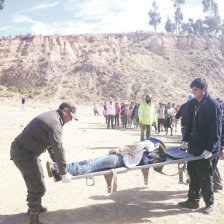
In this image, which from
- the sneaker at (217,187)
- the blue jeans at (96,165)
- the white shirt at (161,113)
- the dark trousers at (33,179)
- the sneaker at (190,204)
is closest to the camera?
the dark trousers at (33,179)

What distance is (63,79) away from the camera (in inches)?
1882

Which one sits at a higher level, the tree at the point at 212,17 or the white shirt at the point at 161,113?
the tree at the point at 212,17

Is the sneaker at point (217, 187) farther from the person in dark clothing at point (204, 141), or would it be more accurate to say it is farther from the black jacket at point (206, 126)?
the black jacket at point (206, 126)

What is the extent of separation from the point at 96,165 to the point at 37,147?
0.99 m

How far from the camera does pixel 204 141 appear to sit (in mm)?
4434

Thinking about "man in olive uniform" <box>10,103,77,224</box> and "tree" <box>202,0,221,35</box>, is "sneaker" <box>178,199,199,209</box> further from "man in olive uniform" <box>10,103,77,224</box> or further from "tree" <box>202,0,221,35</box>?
"tree" <box>202,0,221,35</box>

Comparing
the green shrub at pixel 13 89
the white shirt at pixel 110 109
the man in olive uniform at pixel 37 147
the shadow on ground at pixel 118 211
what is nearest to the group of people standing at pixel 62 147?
the man in olive uniform at pixel 37 147

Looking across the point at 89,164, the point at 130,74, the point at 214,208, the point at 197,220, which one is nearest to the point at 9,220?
the point at 89,164

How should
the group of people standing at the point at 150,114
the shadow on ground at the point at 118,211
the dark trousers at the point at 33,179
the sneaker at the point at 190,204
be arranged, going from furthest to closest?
the group of people standing at the point at 150,114 → the sneaker at the point at 190,204 → the shadow on ground at the point at 118,211 → the dark trousers at the point at 33,179

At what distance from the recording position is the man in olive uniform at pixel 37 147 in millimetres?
3596

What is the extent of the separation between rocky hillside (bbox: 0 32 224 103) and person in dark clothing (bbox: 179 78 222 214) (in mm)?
38148

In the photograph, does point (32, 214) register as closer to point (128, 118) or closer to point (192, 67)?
point (128, 118)

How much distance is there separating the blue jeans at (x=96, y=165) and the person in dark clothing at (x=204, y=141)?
135cm

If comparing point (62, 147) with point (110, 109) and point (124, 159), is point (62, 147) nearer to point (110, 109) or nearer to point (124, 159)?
point (124, 159)
